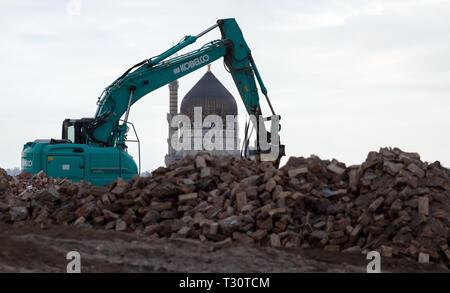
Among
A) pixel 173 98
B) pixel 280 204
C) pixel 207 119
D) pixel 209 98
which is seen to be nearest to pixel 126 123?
pixel 280 204

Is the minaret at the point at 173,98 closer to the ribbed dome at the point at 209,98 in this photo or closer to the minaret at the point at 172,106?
the minaret at the point at 172,106

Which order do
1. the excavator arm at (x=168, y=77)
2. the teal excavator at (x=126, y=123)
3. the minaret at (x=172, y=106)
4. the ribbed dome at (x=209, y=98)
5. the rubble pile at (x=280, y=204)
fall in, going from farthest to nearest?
the minaret at (x=172, y=106), the ribbed dome at (x=209, y=98), the excavator arm at (x=168, y=77), the teal excavator at (x=126, y=123), the rubble pile at (x=280, y=204)

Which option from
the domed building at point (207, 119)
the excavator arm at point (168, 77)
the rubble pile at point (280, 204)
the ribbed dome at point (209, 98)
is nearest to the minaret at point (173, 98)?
the domed building at point (207, 119)

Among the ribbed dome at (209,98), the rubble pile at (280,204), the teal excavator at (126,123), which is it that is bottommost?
the rubble pile at (280,204)

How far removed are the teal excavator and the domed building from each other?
4018 cm

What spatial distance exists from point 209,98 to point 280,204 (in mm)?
49058

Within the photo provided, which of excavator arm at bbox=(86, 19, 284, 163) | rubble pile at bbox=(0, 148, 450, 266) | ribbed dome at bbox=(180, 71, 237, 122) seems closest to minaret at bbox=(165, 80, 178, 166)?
ribbed dome at bbox=(180, 71, 237, 122)

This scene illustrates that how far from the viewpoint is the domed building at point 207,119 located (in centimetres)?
5825

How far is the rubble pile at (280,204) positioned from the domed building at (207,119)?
45.8 meters

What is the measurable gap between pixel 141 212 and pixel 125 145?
4616mm

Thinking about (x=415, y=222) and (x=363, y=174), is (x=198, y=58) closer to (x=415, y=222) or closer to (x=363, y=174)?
(x=363, y=174)
